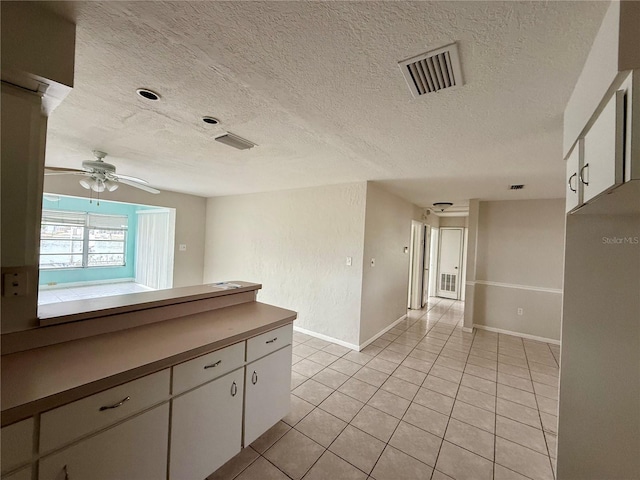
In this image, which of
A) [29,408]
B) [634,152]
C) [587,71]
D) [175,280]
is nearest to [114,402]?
[29,408]

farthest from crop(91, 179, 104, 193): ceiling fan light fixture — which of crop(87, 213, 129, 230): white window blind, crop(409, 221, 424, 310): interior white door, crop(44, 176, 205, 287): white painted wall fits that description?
crop(87, 213, 129, 230): white window blind

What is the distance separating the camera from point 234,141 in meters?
2.27

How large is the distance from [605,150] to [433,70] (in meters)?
0.77

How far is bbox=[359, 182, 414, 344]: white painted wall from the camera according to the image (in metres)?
3.64

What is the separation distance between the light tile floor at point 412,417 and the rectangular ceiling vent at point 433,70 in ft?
7.90

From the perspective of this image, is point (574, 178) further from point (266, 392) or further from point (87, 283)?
point (87, 283)

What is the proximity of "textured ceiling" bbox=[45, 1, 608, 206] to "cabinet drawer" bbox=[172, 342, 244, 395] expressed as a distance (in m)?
1.58

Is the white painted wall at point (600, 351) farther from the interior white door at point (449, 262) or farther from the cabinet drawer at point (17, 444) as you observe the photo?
the interior white door at point (449, 262)

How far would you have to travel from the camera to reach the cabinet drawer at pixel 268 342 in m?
1.72

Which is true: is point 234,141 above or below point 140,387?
above

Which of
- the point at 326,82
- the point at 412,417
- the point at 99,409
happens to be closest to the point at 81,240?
the point at 99,409

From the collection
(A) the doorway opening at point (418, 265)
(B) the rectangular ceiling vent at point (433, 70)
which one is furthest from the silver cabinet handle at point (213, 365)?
(A) the doorway opening at point (418, 265)

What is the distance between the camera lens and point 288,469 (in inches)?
65.8

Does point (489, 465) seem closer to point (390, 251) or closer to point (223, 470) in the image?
point (223, 470)
